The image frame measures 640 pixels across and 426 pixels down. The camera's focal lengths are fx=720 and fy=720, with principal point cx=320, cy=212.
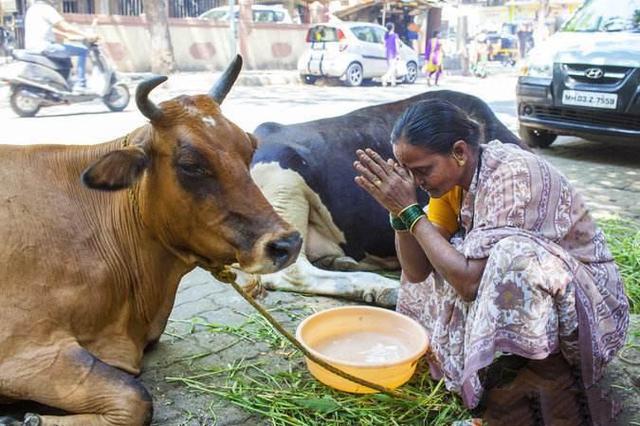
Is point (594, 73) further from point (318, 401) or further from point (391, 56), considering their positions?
point (391, 56)

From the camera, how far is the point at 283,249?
103 inches

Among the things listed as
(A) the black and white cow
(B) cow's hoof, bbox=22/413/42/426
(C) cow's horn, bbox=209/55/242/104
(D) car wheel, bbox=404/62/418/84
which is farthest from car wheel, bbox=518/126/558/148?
(D) car wheel, bbox=404/62/418/84

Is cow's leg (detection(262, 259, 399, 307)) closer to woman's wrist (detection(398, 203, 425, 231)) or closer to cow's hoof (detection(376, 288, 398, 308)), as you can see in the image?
cow's hoof (detection(376, 288, 398, 308))

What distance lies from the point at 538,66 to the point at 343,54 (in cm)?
1055

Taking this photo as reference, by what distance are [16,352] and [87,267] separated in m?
0.40

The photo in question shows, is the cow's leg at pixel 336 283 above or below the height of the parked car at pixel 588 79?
below

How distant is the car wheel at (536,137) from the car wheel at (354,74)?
10.2 m

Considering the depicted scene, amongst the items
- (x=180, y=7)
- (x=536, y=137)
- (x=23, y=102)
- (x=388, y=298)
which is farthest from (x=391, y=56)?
(x=388, y=298)

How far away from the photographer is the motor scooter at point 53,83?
1046 cm

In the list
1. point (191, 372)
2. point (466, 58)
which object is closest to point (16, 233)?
point (191, 372)

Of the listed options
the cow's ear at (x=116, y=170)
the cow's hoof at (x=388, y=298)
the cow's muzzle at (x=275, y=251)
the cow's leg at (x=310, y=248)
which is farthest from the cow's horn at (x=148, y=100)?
the cow's hoof at (x=388, y=298)

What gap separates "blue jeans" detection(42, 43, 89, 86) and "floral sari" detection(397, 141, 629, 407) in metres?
9.56

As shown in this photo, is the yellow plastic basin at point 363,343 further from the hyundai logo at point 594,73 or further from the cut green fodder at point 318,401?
the hyundai logo at point 594,73

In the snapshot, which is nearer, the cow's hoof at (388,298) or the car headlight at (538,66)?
the cow's hoof at (388,298)
